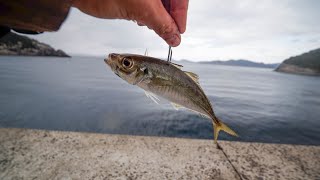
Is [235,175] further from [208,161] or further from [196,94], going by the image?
[196,94]

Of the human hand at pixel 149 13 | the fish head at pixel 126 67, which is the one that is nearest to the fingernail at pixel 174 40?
the human hand at pixel 149 13

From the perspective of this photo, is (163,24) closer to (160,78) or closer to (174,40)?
(174,40)

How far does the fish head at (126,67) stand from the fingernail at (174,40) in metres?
0.91

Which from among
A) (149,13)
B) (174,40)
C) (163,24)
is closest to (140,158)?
(174,40)

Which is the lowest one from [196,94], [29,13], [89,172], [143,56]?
[89,172]

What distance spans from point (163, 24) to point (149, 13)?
21 centimetres

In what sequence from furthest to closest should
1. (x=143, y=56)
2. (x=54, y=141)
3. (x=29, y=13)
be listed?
(x=54, y=141) < (x=143, y=56) < (x=29, y=13)

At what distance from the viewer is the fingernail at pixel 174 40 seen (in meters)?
2.45

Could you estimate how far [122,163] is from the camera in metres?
4.43

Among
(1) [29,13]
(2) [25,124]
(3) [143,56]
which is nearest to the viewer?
(1) [29,13]

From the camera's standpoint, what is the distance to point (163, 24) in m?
2.35

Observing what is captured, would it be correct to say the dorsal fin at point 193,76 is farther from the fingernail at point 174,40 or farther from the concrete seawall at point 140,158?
the concrete seawall at point 140,158

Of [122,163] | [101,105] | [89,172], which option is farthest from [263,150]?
[101,105]

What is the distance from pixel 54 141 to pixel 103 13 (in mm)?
3633
